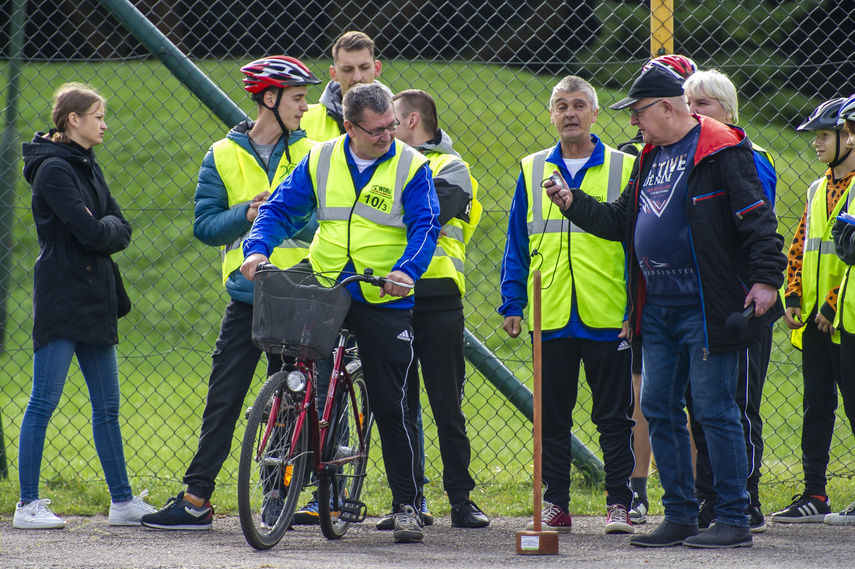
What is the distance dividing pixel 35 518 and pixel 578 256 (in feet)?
9.51

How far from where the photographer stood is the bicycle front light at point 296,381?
13.4 ft

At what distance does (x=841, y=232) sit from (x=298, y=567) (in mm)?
2886

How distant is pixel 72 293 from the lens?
4.72 m

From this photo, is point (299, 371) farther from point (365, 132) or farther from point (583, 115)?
point (583, 115)

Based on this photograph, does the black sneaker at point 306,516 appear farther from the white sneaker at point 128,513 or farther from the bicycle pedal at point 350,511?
the white sneaker at point 128,513

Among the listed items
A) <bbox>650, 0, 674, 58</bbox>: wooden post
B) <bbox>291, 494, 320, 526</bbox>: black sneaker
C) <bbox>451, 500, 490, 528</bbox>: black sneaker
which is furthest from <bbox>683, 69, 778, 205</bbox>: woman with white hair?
<bbox>291, 494, 320, 526</bbox>: black sneaker

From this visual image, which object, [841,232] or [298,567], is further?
[841,232]

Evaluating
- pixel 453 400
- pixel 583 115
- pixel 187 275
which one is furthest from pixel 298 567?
pixel 187 275

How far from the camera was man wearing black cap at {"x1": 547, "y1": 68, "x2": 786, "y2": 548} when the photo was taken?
4.08m

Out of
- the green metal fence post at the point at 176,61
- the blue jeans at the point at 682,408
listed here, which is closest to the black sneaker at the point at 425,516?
the blue jeans at the point at 682,408

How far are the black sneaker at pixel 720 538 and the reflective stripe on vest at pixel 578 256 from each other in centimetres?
102

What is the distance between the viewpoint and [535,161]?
15.9 ft

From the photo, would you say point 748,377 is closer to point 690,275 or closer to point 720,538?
point 690,275

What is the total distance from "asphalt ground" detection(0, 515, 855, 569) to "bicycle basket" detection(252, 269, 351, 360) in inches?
34.2
